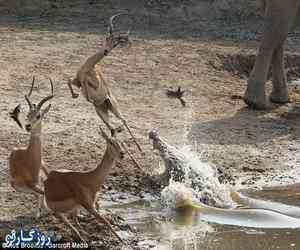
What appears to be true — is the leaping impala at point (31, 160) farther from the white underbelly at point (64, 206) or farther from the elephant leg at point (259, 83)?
the elephant leg at point (259, 83)

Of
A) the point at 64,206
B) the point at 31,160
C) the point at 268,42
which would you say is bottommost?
the point at 64,206

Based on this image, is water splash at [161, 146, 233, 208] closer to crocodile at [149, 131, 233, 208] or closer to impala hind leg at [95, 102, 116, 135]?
crocodile at [149, 131, 233, 208]

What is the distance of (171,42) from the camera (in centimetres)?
1484

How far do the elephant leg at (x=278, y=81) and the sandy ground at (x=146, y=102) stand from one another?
0.14 metres

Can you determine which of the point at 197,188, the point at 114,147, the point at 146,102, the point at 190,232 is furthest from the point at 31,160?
the point at 146,102

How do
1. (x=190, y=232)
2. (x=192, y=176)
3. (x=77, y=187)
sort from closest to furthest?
1. (x=77, y=187)
2. (x=190, y=232)
3. (x=192, y=176)

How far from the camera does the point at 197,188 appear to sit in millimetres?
8688

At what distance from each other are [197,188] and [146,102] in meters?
3.04

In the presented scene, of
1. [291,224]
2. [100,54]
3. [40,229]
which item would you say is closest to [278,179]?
[291,224]

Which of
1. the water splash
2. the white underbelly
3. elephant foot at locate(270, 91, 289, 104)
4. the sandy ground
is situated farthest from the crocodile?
elephant foot at locate(270, 91, 289, 104)

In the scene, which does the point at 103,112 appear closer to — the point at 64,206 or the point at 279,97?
the point at 64,206

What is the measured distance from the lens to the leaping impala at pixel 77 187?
6.61 m

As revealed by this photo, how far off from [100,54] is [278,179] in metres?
2.20

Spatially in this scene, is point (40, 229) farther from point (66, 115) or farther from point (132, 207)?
point (66, 115)
